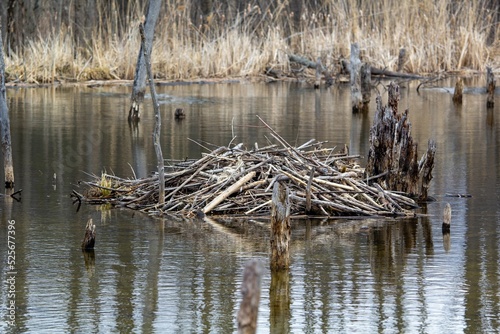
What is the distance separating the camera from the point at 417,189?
8.91 meters

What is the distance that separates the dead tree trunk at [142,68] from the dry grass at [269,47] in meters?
7.01

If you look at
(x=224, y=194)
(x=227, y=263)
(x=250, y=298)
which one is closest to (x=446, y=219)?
(x=224, y=194)

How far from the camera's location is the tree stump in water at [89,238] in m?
6.81

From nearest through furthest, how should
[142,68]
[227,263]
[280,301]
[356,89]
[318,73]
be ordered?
1. [280,301]
2. [227,263]
3. [142,68]
4. [356,89]
5. [318,73]

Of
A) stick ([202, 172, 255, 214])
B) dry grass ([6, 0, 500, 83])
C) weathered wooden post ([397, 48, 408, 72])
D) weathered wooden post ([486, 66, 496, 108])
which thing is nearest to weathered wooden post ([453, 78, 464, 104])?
weathered wooden post ([486, 66, 496, 108])

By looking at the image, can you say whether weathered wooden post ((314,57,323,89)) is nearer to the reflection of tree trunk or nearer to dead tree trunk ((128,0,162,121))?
dead tree trunk ((128,0,162,121))

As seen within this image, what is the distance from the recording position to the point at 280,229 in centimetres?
624

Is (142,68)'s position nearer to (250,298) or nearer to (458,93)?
(458,93)

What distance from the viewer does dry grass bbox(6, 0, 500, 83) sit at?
2230 centimetres

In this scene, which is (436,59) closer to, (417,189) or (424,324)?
(417,189)

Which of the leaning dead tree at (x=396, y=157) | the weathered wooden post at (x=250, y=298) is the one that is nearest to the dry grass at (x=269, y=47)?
the leaning dead tree at (x=396, y=157)

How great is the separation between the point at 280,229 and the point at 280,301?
2.24ft

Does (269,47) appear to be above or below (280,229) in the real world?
above

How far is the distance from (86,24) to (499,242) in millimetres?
19311
